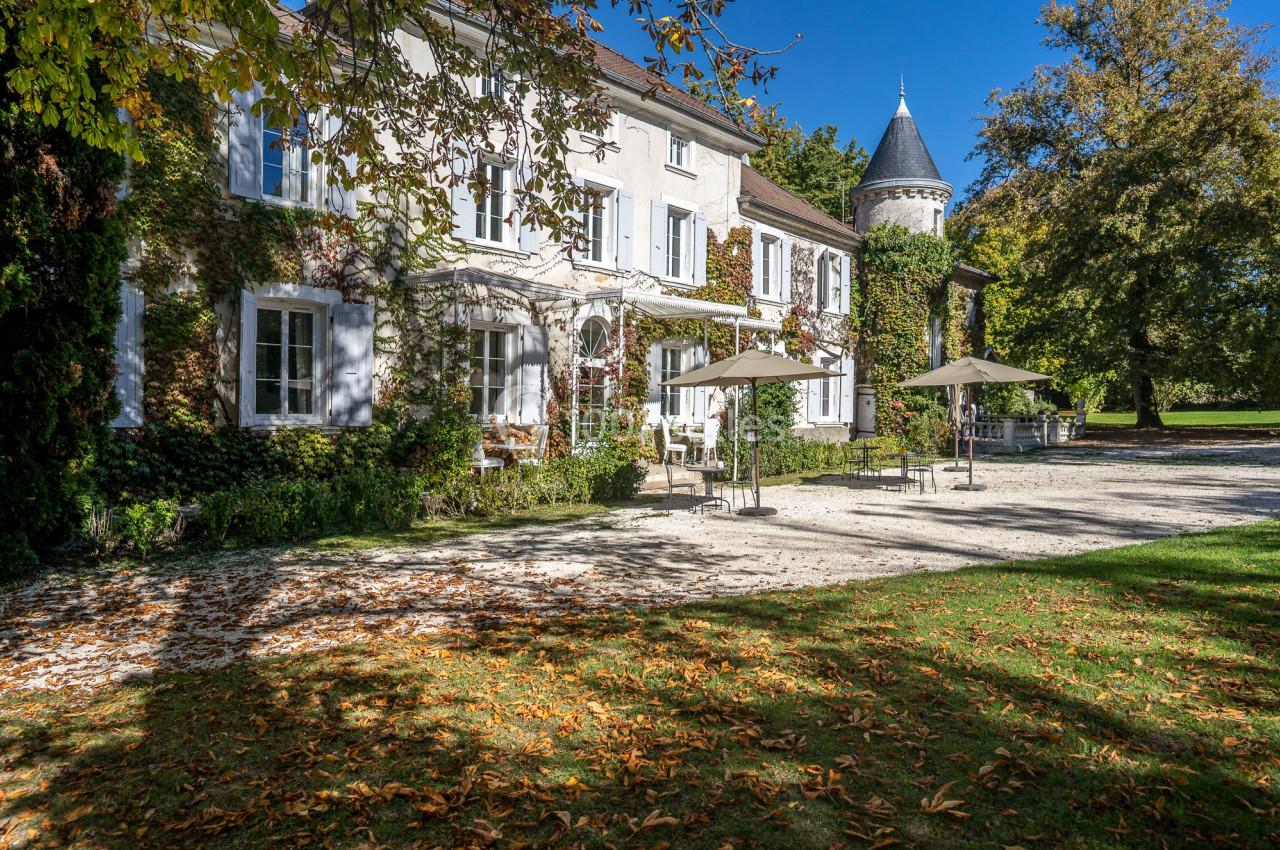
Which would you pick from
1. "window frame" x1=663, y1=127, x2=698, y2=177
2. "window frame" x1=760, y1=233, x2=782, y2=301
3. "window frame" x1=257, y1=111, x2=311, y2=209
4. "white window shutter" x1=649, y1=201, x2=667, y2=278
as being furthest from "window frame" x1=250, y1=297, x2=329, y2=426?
"window frame" x1=760, y1=233, x2=782, y2=301

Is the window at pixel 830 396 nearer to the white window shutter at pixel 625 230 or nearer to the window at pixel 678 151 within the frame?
the window at pixel 678 151

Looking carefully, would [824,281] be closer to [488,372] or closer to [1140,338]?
[488,372]

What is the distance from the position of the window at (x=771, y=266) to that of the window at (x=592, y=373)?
5.95 metres

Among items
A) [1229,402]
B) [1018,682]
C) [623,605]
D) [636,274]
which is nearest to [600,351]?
[636,274]

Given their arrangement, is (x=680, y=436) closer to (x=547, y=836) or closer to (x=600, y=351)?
(x=600, y=351)

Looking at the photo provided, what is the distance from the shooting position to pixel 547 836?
2791 mm

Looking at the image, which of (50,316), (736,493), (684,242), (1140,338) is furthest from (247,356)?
(1140,338)

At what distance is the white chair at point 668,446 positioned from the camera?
16.3 meters

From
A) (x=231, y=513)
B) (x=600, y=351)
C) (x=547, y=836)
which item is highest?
(x=600, y=351)

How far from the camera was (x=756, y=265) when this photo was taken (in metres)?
19.5

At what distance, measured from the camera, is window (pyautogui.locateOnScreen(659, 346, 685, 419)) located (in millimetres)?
17359

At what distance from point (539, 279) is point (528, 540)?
270 inches

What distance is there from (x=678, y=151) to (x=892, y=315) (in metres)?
9.26

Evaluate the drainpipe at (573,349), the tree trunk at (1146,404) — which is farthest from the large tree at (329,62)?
the tree trunk at (1146,404)
